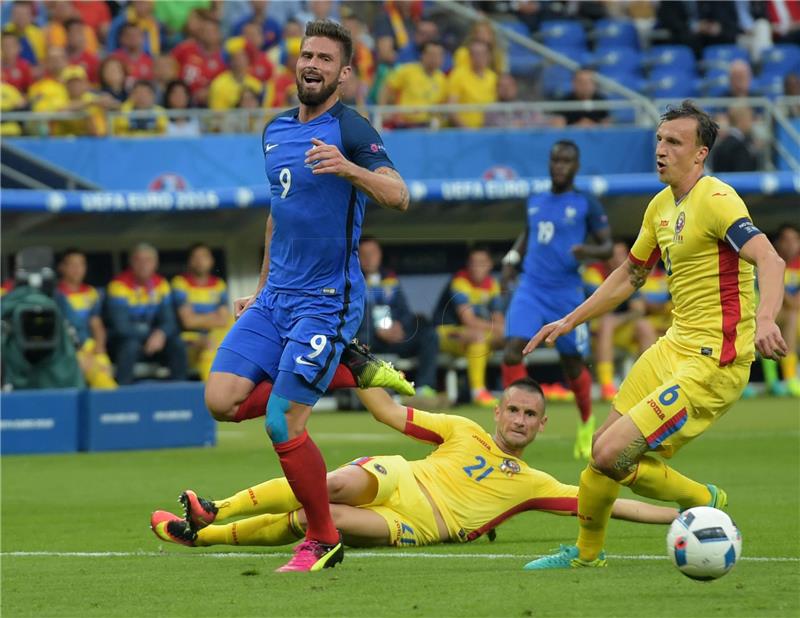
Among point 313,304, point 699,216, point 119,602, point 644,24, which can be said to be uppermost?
point 644,24

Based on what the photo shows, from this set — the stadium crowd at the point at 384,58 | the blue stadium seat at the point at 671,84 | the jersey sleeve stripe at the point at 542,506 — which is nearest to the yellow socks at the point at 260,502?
the jersey sleeve stripe at the point at 542,506

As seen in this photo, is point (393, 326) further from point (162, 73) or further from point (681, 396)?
point (681, 396)

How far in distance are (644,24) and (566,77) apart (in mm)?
2674

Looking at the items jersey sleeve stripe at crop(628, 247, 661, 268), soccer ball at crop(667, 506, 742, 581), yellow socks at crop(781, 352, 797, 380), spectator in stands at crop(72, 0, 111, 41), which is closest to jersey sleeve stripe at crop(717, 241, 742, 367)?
jersey sleeve stripe at crop(628, 247, 661, 268)

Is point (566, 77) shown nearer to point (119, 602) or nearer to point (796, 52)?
point (796, 52)

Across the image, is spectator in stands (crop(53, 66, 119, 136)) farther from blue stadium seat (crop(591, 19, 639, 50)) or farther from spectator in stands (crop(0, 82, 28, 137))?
blue stadium seat (crop(591, 19, 639, 50))

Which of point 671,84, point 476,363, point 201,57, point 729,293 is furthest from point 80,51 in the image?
point 729,293

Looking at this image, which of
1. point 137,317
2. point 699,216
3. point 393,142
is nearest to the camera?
point 699,216

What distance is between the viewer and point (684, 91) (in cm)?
2277

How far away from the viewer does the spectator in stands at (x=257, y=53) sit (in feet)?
66.1

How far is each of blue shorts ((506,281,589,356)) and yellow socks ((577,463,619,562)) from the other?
20.4 feet

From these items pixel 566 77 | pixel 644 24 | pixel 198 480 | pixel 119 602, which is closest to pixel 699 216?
pixel 119 602

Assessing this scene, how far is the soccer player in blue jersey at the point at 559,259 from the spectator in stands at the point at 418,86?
6.30 meters

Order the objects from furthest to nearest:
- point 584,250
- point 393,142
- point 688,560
Result: point 393,142, point 584,250, point 688,560
